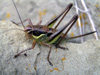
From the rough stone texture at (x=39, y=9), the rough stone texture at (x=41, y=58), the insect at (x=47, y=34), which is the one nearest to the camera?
the rough stone texture at (x=41, y=58)

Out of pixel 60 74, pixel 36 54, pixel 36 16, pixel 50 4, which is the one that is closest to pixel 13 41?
pixel 36 54

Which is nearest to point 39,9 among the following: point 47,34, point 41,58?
point 47,34

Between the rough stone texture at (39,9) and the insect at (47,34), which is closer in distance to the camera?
the insect at (47,34)

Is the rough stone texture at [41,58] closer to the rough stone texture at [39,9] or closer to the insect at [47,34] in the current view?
the insect at [47,34]

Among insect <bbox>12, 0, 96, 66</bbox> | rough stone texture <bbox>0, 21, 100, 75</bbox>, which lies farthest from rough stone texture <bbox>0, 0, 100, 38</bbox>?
rough stone texture <bbox>0, 21, 100, 75</bbox>

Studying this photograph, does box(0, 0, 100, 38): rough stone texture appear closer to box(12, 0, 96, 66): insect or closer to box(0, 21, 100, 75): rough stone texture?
box(12, 0, 96, 66): insect

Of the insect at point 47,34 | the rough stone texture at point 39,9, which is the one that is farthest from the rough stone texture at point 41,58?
the rough stone texture at point 39,9

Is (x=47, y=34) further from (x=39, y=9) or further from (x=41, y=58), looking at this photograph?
(x=39, y=9)

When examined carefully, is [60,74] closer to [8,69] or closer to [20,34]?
[8,69]
